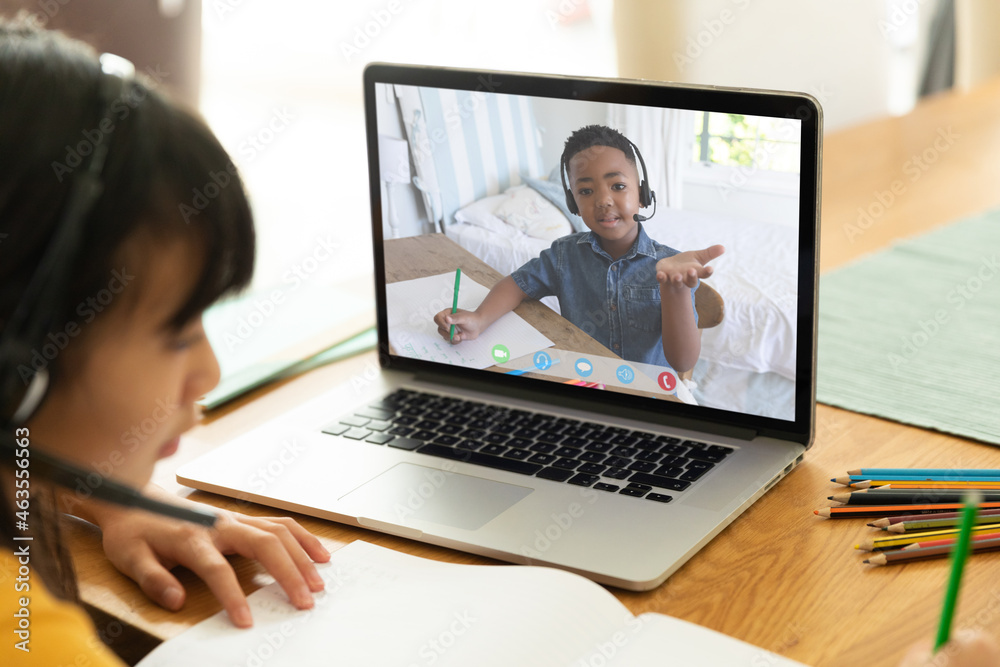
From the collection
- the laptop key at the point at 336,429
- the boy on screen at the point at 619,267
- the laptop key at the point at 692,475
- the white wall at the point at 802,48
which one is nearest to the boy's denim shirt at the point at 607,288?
the boy on screen at the point at 619,267

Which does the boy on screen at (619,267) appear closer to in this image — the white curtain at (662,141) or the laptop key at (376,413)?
the white curtain at (662,141)

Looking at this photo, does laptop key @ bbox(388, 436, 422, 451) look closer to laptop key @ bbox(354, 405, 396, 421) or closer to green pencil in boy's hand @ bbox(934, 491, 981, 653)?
laptop key @ bbox(354, 405, 396, 421)

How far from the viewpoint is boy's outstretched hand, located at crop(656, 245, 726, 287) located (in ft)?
2.58

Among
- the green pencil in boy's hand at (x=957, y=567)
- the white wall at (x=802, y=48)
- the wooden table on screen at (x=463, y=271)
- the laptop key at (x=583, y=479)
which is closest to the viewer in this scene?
the green pencil in boy's hand at (x=957, y=567)

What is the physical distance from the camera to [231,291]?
1.86ft

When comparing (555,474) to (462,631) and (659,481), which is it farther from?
(462,631)

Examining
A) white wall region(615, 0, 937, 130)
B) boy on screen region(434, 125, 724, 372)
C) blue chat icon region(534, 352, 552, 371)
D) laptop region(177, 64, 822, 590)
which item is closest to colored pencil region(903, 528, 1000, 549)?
laptop region(177, 64, 822, 590)

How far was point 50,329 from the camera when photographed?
1.54 ft

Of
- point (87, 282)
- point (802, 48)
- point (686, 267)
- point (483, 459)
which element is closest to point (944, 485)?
point (686, 267)

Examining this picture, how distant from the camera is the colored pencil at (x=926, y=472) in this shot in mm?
729

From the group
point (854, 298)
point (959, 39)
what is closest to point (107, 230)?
point (854, 298)

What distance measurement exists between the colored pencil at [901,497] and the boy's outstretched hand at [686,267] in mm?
203

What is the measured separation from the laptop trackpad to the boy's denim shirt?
164 mm

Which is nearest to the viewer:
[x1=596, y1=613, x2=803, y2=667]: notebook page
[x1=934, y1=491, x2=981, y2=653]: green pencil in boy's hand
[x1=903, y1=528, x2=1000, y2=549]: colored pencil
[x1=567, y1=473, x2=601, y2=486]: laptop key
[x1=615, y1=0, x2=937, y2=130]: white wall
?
[x1=934, y1=491, x2=981, y2=653]: green pencil in boy's hand
